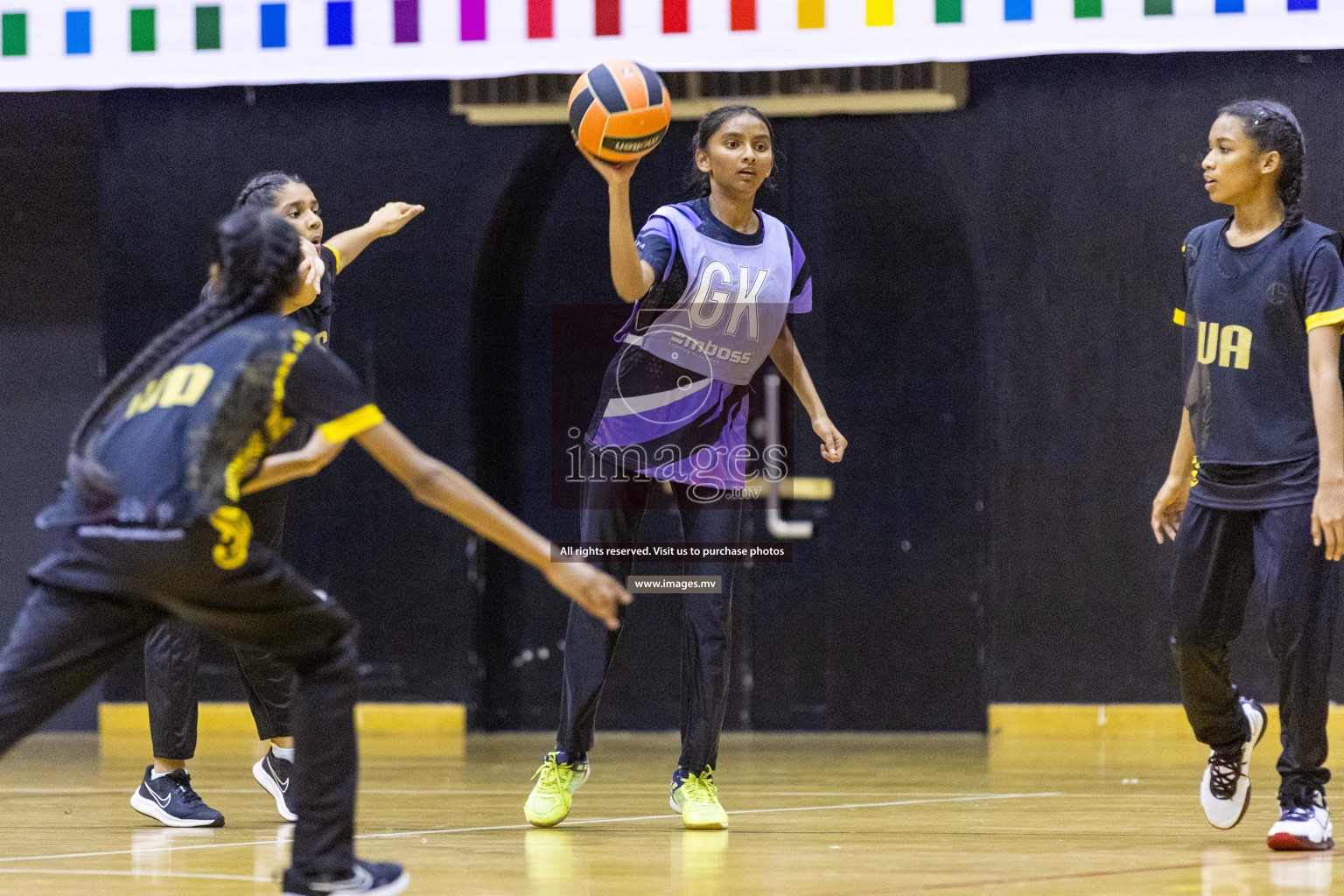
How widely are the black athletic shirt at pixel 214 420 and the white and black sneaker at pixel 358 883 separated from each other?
571 mm

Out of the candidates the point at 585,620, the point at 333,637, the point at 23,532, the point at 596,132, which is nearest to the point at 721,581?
the point at 585,620

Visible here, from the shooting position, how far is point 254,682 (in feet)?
13.1

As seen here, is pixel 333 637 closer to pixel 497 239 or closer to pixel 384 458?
pixel 384 458

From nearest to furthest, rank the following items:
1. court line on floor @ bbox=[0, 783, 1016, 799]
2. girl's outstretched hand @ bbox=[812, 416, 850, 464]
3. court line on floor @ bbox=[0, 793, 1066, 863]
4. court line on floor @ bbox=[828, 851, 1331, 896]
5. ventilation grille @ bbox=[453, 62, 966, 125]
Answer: court line on floor @ bbox=[828, 851, 1331, 896] < court line on floor @ bbox=[0, 793, 1066, 863] < girl's outstretched hand @ bbox=[812, 416, 850, 464] < court line on floor @ bbox=[0, 783, 1016, 799] < ventilation grille @ bbox=[453, 62, 966, 125]

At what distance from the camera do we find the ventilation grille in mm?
6555

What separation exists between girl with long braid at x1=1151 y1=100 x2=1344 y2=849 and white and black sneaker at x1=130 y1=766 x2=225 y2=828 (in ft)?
7.75

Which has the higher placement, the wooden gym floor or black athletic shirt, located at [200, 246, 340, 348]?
black athletic shirt, located at [200, 246, 340, 348]

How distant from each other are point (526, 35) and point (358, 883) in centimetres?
396

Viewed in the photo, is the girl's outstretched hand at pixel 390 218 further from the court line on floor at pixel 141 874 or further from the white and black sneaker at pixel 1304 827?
the white and black sneaker at pixel 1304 827

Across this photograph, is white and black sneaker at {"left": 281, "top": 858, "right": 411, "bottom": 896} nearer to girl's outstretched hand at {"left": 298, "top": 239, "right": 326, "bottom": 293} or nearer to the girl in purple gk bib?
the girl in purple gk bib

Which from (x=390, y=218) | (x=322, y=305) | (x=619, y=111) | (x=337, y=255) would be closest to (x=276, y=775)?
Result: (x=322, y=305)

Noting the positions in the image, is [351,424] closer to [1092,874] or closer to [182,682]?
[1092,874]

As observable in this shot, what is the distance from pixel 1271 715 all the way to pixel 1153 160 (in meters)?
2.27

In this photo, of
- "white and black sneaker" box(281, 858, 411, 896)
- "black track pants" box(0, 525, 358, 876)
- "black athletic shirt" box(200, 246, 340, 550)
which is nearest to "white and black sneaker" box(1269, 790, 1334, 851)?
"white and black sneaker" box(281, 858, 411, 896)
